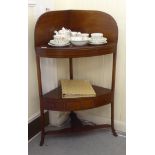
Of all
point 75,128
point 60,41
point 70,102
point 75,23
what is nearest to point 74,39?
point 60,41

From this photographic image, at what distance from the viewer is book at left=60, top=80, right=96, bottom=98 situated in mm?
1619

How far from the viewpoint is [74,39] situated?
1.55 metres

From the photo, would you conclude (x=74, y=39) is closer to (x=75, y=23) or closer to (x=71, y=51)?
(x=71, y=51)

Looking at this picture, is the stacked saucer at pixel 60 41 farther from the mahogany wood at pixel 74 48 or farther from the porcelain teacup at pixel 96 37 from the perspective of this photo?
the porcelain teacup at pixel 96 37

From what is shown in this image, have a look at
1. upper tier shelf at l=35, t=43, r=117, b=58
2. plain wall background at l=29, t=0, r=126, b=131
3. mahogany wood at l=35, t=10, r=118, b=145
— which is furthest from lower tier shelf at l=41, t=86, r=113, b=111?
upper tier shelf at l=35, t=43, r=117, b=58

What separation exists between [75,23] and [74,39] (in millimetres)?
314

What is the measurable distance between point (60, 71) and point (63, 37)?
459 millimetres

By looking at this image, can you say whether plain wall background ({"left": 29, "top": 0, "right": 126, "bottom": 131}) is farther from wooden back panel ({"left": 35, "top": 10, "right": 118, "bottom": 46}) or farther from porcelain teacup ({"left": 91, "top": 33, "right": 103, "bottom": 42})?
porcelain teacup ({"left": 91, "top": 33, "right": 103, "bottom": 42})

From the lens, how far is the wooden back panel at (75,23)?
1640mm

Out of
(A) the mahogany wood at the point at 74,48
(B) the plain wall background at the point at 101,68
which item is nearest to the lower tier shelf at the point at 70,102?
(A) the mahogany wood at the point at 74,48
